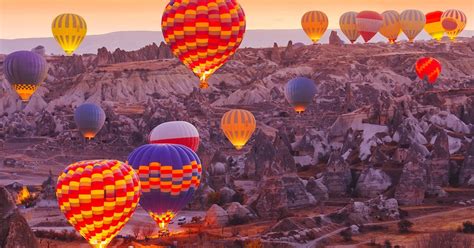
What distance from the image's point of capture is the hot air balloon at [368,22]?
130 m

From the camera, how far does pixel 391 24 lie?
140 m

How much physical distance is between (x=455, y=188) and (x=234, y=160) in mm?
18417

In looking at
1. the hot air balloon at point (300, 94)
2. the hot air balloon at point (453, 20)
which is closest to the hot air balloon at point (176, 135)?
the hot air balloon at point (300, 94)

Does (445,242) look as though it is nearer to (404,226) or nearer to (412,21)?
(404,226)

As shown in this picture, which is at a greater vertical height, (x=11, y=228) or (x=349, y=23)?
(x=349, y=23)

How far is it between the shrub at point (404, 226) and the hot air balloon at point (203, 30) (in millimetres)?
13810

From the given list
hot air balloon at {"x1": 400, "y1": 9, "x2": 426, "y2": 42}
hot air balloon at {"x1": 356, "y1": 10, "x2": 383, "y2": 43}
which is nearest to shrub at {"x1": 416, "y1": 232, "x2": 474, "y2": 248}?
hot air balloon at {"x1": 356, "y1": 10, "x2": 383, "y2": 43}

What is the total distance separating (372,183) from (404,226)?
10.3 m

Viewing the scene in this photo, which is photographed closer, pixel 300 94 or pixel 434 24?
pixel 300 94

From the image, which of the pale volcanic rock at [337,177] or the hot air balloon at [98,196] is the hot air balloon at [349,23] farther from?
the hot air balloon at [98,196]

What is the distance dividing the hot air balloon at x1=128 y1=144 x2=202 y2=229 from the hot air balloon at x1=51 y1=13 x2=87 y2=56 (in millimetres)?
72818

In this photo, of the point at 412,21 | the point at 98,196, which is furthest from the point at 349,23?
the point at 98,196

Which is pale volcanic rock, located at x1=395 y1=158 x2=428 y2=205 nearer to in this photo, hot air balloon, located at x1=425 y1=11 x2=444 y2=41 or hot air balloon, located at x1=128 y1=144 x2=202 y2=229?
hot air balloon, located at x1=128 y1=144 x2=202 y2=229

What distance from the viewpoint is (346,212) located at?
158 ft
